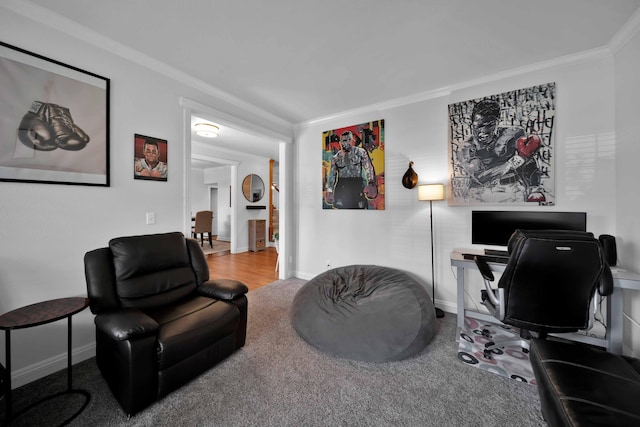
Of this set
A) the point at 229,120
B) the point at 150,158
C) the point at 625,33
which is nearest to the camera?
the point at 625,33

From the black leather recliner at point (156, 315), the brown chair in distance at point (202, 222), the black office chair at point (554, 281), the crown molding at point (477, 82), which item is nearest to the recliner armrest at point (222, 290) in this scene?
the black leather recliner at point (156, 315)

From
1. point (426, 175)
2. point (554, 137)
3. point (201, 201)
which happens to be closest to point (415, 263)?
point (426, 175)

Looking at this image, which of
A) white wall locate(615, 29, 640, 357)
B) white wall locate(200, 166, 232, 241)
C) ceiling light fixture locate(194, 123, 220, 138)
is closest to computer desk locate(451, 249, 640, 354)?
white wall locate(615, 29, 640, 357)

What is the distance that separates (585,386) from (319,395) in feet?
4.56

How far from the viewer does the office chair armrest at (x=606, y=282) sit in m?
1.61

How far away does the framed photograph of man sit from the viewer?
2.38 meters

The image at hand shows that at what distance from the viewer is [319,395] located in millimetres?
1662

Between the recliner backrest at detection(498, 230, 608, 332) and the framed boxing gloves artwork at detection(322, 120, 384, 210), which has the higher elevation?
the framed boxing gloves artwork at detection(322, 120, 384, 210)

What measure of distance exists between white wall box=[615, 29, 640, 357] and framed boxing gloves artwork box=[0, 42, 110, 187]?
14.6 ft

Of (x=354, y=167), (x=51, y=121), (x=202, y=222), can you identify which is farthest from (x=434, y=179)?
(x=202, y=222)

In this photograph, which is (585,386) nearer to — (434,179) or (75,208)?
(434,179)

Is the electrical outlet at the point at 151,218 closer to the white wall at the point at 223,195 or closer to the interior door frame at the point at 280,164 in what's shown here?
the interior door frame at the point at 280,164

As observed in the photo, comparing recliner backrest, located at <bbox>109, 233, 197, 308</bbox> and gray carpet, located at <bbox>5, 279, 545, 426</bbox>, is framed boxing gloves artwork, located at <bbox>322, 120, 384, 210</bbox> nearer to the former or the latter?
gray carpet, located at <bbox>5, 279, 545, 426</bbox>

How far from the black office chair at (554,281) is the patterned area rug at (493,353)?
39cm
